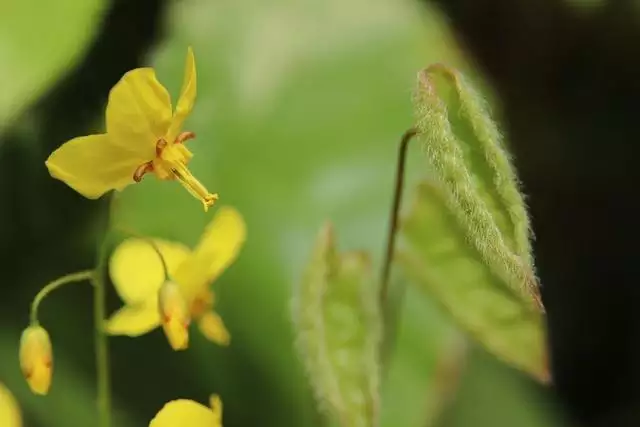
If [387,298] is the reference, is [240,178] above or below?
above

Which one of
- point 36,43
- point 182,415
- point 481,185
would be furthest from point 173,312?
point 36,43

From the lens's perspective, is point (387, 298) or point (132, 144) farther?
point (387, 298)

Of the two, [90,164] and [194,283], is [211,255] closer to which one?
[194,283]

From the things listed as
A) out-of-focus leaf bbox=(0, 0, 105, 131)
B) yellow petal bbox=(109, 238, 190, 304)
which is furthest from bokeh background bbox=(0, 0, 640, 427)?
yellow petal bbox=(109, 238, 190, 304)

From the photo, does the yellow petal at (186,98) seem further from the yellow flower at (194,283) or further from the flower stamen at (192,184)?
the yellow flower at (194,283)

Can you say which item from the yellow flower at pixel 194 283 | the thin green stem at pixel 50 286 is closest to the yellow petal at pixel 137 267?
the yellow flower at pixel 194 283

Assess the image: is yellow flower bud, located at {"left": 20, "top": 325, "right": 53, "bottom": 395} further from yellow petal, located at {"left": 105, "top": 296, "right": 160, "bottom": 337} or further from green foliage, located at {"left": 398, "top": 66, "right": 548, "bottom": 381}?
green foliage, located at {"left": 398, "top": 66, "right": 548, "bottom": 381}
